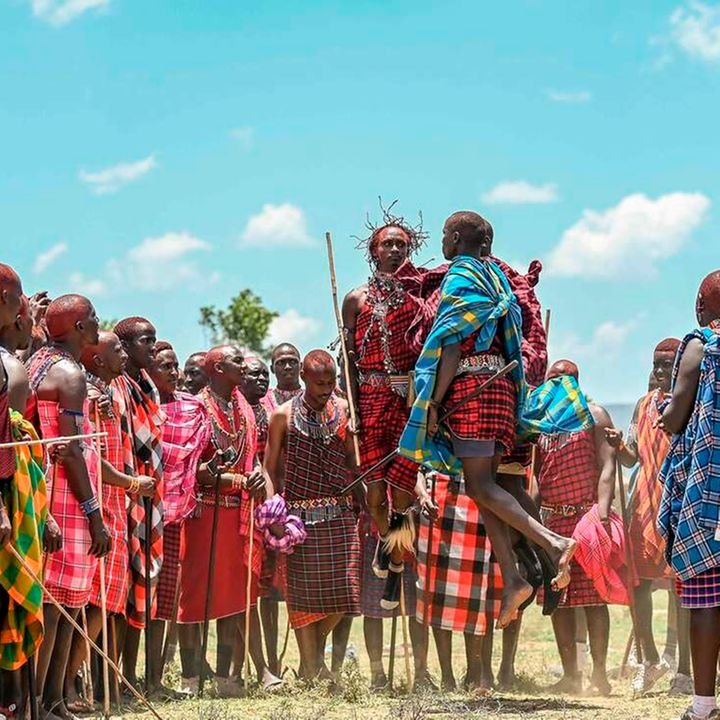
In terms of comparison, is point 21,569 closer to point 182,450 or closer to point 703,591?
point 182,450

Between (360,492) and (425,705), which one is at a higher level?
(360,492)

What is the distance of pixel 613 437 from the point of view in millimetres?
10289

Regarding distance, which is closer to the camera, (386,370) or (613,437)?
(386,370)

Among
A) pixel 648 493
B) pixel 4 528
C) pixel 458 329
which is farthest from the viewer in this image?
pixel 648 493

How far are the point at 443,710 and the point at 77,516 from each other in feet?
8.12

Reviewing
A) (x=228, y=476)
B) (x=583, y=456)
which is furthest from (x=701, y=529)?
(x=228, y=476)

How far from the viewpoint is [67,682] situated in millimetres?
8359

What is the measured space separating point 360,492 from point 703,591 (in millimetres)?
3973

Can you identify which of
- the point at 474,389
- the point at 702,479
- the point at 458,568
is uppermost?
the point at 474,389

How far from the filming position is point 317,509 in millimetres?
10273

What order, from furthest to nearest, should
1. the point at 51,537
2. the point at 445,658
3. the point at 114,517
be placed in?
1. the point at 445,658
2. the point at 114,517
3. the point at 51,537

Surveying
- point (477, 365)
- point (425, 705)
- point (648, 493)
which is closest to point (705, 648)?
point (425, 705)

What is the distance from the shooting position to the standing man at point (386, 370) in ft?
29.6

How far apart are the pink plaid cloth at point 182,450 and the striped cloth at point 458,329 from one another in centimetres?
237
